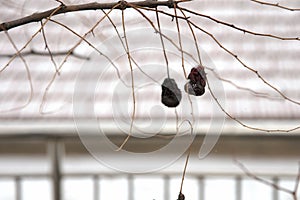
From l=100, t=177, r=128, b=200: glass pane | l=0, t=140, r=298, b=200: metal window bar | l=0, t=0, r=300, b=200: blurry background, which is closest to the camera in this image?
l=0, t=0, r=300, b=200: blurry background

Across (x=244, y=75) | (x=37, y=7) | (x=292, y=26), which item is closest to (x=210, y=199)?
(x=244, y=75)

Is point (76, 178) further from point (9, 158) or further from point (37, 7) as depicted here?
point (37, 7)

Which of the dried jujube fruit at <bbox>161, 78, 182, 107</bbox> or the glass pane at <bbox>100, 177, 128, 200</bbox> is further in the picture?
the glass pane at <bbox>100, 177, 128, 200</bbox>

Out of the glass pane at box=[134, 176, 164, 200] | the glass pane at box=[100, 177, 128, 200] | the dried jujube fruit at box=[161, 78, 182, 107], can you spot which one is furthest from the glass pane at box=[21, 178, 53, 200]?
the dried jujube fruit at box=[161, 78, 182, 107]

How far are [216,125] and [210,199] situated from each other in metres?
1.15

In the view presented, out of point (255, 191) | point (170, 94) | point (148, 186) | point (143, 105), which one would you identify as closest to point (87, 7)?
point (170, 94)

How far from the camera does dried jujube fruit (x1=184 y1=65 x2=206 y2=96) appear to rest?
45 centimetres

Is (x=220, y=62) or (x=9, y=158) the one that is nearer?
(x=220, y=62)

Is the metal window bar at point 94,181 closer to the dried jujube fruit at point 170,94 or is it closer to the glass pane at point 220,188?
the glass pane at point 220,188

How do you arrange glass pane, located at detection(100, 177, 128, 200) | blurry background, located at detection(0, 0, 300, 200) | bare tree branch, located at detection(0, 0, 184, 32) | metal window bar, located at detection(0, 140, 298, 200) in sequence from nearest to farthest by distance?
bare tree branch, located at detection(0, 0, 184, 32)
blurry background, located at detection(0, 0, 300, 200)
metal window bar, located at detection(0, 140, 298, 200)
glass pane, located at detection(100, 177, 128, 200)

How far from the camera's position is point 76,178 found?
5.65 feet

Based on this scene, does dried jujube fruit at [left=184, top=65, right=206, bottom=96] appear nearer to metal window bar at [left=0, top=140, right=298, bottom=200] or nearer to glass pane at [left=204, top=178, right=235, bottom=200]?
metal window bar at [left=0, top=140, right=298, bottom=200]

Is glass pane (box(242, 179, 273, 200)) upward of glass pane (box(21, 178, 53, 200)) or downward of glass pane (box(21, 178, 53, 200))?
downward

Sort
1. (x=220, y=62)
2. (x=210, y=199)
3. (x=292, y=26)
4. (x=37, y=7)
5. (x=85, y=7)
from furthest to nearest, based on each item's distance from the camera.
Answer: (x=210, y=199), (x=220, y=62), (x=292, y=26), (x=37, y=7), (x=85, y=7)
